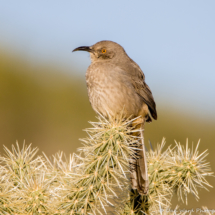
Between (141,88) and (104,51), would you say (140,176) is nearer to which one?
(141,88)

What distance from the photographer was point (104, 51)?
5137mm

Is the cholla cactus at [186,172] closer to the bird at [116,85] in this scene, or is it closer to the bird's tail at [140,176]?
the bird's tail at [140,176]

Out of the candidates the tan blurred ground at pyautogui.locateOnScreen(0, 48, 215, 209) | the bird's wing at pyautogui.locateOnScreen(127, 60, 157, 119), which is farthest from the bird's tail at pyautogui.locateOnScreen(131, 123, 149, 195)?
the tan blurred ground at pyautogui.locateOnScreen(0, 48, 215, 209)

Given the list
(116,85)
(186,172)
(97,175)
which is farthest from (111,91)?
(97,175)

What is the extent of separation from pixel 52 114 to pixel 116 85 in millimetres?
12406

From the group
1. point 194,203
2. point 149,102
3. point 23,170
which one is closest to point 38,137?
point 194,203

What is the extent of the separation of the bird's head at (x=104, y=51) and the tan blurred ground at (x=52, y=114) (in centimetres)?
858

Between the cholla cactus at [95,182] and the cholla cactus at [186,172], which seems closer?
the cholla cactus at [95,182]

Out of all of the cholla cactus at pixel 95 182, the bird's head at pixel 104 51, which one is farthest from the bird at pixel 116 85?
the cholla cactus at pixel 95 182


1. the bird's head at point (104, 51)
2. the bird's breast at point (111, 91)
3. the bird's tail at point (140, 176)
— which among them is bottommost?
the bird's tail at point (140, 176)

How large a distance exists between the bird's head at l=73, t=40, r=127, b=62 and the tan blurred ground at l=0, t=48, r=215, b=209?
8575 mm

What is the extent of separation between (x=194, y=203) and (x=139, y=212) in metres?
7.35

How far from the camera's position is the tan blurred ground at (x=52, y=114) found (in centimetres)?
1429

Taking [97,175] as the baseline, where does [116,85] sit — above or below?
above
